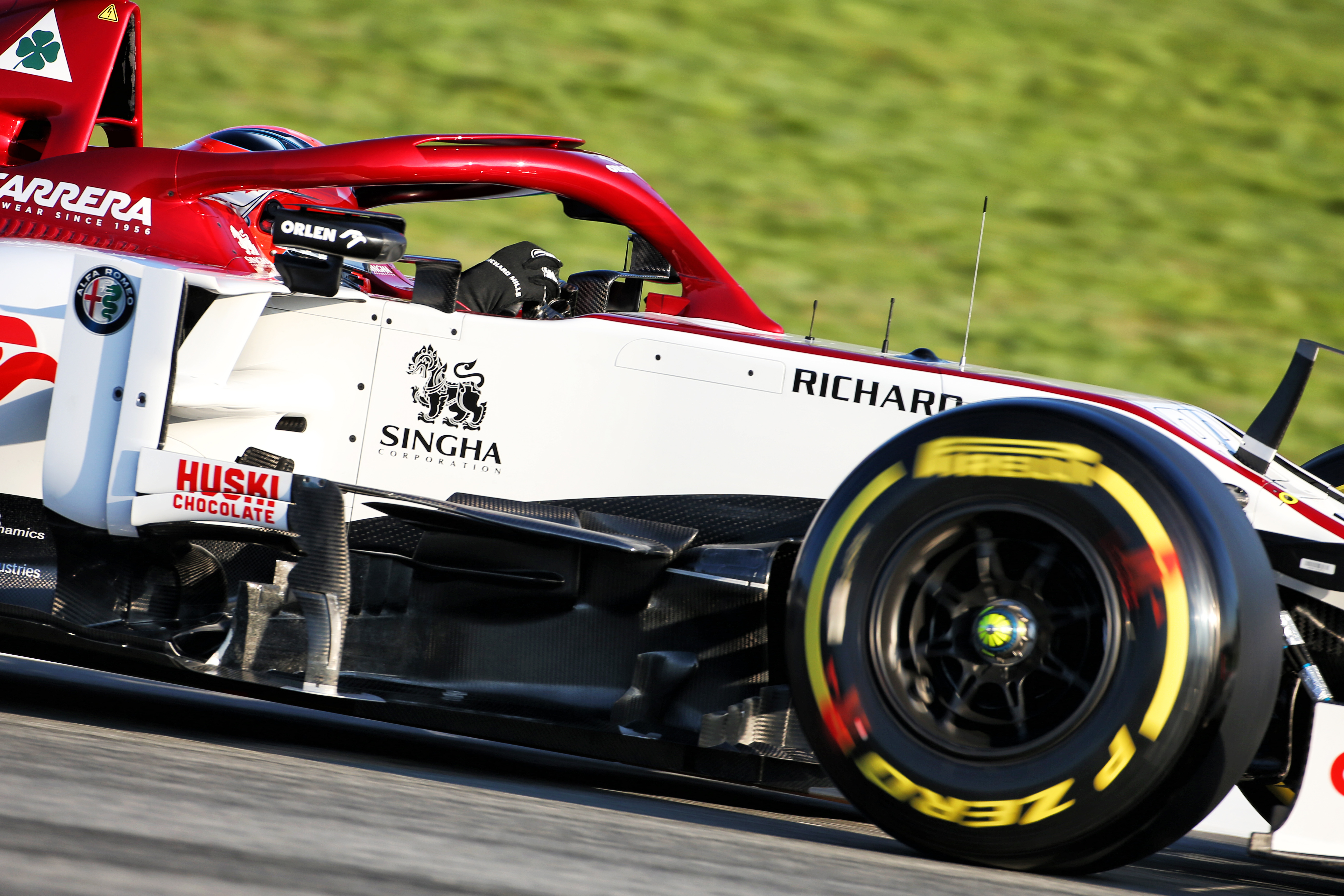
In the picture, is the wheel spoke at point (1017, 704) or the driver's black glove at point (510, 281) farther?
the driver's black glove at point (510, 281)

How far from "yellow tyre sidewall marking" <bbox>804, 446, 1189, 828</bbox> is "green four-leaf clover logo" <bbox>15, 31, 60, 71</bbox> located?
319 centimetres

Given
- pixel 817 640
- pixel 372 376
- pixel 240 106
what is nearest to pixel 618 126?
pixel 240 106

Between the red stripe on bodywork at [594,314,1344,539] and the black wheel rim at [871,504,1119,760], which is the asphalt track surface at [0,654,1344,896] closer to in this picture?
the black wheel rim at [871,504,1119,760]

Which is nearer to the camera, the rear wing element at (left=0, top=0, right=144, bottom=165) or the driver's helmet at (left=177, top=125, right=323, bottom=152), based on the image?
the rear wing element at (left=0, top=0, right=144, bottom=165)

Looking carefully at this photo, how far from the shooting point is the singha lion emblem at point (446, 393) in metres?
3.77

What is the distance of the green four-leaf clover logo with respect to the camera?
462cm

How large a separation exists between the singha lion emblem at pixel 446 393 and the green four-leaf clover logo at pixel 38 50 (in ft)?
5.91

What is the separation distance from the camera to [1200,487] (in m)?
2.59

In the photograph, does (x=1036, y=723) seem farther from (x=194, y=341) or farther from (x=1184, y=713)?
(x=194, y=341)

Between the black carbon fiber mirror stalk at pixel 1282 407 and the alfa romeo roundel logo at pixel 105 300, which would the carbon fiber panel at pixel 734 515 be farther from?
the alfa romeo roundel logo at pixel 105 300

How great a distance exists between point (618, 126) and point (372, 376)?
8.10 meters

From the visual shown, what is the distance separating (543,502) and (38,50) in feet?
7.60

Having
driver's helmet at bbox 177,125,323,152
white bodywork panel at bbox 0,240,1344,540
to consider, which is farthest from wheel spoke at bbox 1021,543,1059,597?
driver's helmet at bbox 177,125,323,152

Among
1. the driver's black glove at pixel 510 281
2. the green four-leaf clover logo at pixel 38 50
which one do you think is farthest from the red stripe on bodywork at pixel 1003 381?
the green four-leaf clover logo at pixel 38 50
